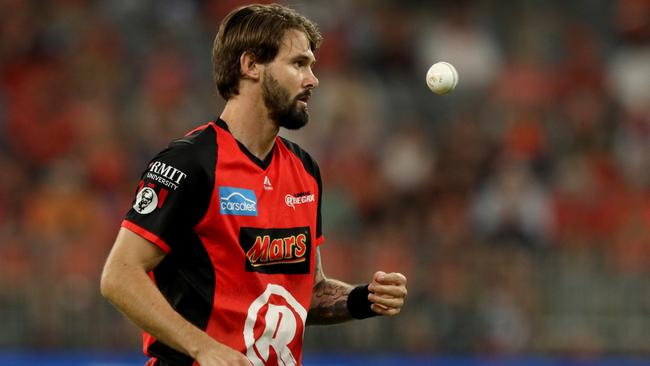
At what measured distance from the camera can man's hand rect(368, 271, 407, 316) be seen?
532 centimetres

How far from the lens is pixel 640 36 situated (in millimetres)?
14352

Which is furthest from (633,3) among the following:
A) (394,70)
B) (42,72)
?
(42,72)

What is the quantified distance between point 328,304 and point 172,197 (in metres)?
1.20

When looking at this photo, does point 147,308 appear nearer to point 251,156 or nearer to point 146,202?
point 146,202

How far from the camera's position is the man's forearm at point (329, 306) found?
225 inches

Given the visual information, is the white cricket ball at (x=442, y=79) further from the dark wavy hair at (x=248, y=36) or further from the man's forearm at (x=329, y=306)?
the man's forearm at (x=329, y=306)

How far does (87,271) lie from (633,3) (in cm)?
750

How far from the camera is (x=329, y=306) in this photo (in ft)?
18.8

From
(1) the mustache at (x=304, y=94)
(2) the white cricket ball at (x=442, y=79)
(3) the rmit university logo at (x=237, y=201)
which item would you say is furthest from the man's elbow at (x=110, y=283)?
(2) the white cricket ball at (x=442, y=79)

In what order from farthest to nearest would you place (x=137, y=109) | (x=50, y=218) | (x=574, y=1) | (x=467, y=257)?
1. (x=574, y=1)
2. (x=137, y=109)
3. (x=50, y=218)
4. (x=467, y=257)

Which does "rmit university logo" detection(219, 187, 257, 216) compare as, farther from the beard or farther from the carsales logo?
the beard

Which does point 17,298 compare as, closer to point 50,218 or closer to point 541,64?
point 50,218

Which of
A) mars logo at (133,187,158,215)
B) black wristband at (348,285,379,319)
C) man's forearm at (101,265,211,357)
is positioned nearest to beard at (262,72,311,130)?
mars logo at (133,187,158,215)

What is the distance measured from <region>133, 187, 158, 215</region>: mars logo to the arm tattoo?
1116mm
